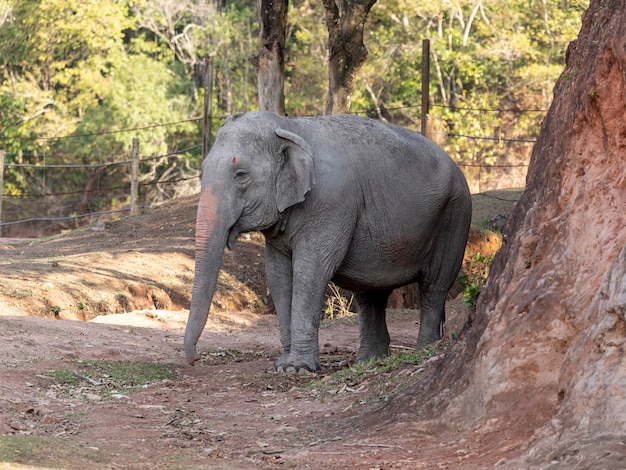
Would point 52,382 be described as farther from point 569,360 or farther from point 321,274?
point 569,360

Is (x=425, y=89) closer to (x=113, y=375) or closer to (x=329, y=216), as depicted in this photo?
(x=329, y=216)

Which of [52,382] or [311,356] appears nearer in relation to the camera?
[52,382]

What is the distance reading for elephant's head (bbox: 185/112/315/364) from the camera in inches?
364

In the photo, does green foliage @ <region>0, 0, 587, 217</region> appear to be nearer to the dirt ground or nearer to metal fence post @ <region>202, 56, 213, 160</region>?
metal fence post @ <region>202, 56, 213, 160</region>

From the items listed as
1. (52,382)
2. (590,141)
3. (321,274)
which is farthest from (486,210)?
(590,141)

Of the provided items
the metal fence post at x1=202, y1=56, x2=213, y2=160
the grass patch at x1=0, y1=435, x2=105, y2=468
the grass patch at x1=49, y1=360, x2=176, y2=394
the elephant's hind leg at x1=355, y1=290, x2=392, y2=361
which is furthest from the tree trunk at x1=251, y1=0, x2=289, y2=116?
the grass patch at x1=0, y1=435, x2=105, y2=468

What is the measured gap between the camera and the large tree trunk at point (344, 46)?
16.1 meters

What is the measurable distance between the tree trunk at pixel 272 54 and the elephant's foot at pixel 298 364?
23.0ft

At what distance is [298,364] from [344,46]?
7.69 m

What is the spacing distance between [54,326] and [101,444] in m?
4.47

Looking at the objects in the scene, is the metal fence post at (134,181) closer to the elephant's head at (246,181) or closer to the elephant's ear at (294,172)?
the elephant's head at (246,181)

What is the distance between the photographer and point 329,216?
9789mm

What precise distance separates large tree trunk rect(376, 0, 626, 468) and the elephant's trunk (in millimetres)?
2453

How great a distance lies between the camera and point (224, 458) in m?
6.45
